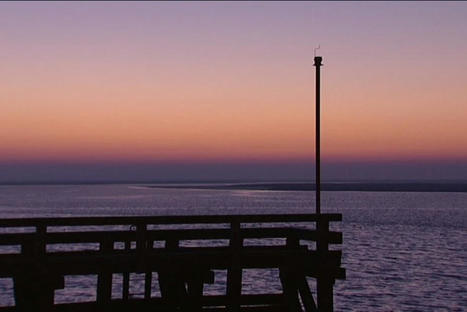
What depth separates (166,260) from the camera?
47.5 feet

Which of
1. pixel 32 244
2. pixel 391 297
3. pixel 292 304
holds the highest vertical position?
pixel 32 244

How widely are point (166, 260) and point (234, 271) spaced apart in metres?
1.36

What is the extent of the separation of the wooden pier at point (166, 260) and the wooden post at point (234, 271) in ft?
0.06

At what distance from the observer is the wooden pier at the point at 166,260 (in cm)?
1373

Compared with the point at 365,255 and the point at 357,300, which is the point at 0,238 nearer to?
the point at 357,300

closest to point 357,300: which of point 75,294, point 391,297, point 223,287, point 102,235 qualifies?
point 391,297

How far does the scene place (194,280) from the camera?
15539 millimetres

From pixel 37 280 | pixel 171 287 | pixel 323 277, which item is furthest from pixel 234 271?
pixel 37 280

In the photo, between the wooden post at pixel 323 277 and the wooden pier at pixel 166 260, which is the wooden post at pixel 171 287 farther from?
the wooden post at pixel 323 277

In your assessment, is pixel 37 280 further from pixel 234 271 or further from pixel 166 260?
pixel 234 271

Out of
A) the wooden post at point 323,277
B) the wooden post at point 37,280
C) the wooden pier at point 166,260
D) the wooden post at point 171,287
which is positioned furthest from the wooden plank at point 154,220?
the wooden post at point 171,287

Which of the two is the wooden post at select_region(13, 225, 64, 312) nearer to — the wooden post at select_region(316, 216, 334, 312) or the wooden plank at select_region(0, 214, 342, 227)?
the wooden plank at select_region(0, 214, 342, 227)

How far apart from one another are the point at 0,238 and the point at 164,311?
11.9 ft

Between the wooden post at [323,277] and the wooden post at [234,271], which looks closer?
the wooden post at [234,271]
